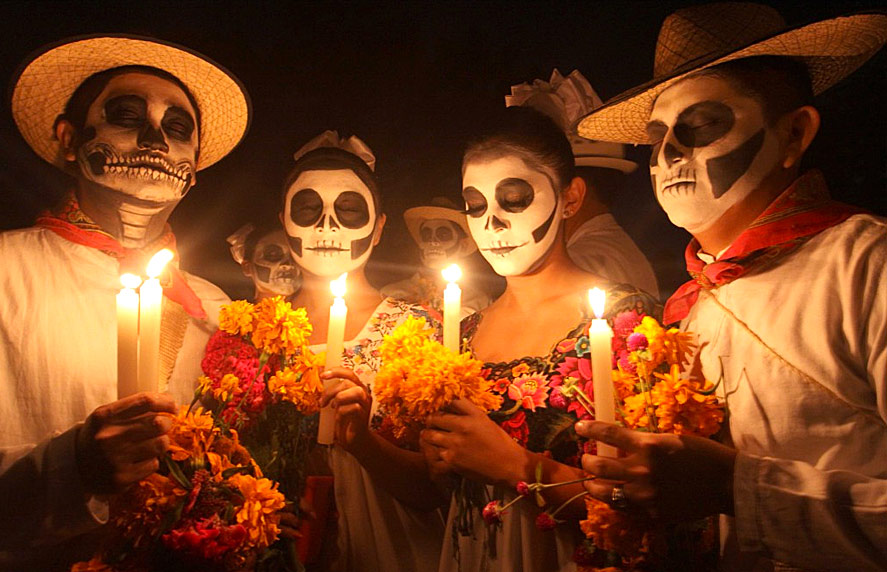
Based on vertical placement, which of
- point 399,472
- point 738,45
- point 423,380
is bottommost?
Answer: point 399,472

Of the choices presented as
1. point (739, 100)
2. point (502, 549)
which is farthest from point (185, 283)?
point (739, 100)

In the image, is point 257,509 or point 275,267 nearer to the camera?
point 257,509

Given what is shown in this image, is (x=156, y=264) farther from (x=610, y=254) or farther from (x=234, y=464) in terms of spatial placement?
(x=610, y=254)

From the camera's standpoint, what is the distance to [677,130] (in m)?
1.89

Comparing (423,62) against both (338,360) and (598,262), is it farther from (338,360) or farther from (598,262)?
(338,360)

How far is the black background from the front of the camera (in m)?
2.43

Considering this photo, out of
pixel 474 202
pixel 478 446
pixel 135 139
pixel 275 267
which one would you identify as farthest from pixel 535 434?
pixel 135 139

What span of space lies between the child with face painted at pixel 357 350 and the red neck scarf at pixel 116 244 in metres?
0.38

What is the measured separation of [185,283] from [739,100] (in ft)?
5.99

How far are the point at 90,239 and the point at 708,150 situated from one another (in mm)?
1858

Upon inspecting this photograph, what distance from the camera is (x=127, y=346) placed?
1525mm

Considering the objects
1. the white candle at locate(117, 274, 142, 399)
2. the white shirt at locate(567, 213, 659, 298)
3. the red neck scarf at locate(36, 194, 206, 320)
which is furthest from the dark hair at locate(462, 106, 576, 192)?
the white candle at locate(117, 274, 142, 399)

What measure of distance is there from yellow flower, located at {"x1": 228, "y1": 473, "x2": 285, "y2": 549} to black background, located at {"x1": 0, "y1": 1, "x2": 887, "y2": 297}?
1.02 meters

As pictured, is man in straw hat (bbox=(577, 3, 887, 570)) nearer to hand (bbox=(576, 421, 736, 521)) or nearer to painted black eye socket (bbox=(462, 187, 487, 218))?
hand (bbox=(576, 421, 736, 521))
